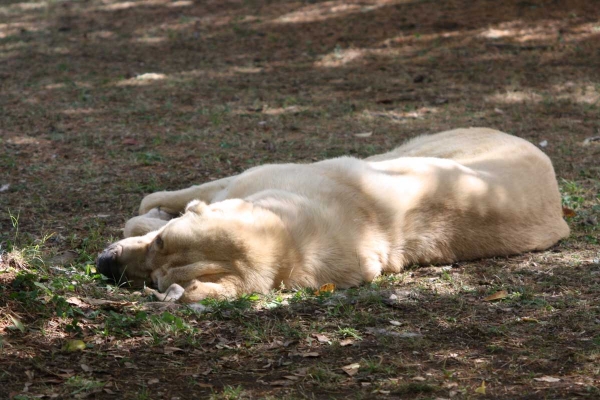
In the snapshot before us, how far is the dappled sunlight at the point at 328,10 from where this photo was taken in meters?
14.3

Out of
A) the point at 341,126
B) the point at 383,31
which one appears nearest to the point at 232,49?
the point at 383,31

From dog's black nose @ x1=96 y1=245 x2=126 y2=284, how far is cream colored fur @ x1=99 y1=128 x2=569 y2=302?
0.12 ft

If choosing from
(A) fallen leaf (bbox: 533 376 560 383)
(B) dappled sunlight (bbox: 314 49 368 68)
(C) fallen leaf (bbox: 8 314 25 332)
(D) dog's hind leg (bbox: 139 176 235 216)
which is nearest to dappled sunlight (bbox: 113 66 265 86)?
(B) dappled sunlight (bbox: 314 49 368 68)

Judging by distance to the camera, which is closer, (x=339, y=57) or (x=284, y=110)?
(x=284, y=110)

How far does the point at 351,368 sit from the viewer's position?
156 inches

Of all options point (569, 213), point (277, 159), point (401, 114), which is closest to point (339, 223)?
point (569, 213)

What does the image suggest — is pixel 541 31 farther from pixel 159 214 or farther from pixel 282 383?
pixel 282 383

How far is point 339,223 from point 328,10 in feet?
33.3

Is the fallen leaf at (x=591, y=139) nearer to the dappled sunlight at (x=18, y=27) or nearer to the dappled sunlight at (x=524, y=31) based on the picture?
the dappled sunlight at (x=524, y=31)

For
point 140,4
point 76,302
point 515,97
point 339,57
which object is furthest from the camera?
point 140,4

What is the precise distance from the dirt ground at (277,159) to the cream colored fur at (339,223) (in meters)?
0.15

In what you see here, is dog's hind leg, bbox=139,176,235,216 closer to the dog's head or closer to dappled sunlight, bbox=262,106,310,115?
the dog's head

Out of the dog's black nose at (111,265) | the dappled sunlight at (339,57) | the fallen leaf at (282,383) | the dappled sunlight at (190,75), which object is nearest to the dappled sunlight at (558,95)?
the dappled sunlight at (339,57)

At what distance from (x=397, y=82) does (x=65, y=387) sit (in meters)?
8.55
